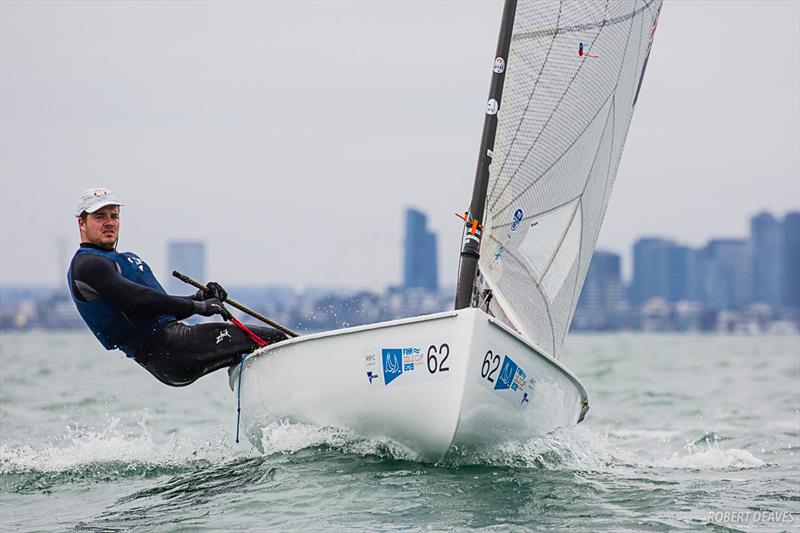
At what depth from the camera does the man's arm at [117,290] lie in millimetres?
6238

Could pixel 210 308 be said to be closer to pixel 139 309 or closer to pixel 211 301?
pixel 211 301

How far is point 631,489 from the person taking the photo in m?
6.23

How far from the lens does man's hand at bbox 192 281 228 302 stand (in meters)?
6.65

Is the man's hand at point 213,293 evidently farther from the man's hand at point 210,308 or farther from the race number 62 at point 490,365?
the race number 62 at point 490,365

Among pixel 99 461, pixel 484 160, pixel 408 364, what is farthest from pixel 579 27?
pixel 99 461

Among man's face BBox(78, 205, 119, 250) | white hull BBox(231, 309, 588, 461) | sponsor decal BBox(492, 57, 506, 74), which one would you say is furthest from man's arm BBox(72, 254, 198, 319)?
sponsor decal BBox(492, 57, 506, 74)

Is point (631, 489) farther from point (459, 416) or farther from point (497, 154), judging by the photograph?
point (497, 154)

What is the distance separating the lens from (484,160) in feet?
21.7

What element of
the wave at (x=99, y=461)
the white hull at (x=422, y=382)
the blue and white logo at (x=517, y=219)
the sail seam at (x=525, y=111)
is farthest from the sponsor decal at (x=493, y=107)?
the wave at (x=99, y=461)

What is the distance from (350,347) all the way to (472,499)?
3.74ft

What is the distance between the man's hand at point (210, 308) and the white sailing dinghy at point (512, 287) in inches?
14.5

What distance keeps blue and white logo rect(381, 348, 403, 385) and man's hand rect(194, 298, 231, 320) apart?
1.13 metres

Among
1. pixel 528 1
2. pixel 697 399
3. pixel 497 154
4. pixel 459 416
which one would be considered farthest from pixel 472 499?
pixel 697 399

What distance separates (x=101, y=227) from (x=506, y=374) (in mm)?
2580
